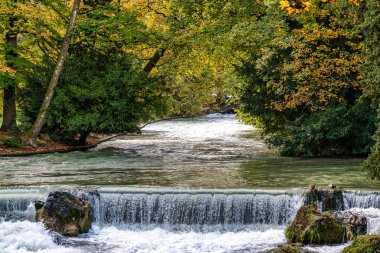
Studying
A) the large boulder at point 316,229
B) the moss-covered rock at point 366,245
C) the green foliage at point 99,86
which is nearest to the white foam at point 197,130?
the green foliage at point 99,86

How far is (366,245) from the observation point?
10008mm

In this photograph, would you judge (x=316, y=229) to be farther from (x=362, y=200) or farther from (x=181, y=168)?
(x=181, y=168)

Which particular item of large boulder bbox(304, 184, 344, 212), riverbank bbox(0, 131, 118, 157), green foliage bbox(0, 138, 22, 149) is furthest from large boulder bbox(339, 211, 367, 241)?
green foliage bbox(0, 138, 22, 149)

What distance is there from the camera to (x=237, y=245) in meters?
12.9

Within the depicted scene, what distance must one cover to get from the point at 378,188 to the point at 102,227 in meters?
7.20

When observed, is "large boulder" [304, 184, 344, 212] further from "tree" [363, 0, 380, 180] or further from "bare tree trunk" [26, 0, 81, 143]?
"bare tree trunk" [26, 0, 81, 143]

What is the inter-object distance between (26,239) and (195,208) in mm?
4082

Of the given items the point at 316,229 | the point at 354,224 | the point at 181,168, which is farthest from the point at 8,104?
the point at 354,224

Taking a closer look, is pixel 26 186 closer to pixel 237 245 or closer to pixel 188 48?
pixel 237 245

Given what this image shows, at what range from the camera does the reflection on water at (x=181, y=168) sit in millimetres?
17062

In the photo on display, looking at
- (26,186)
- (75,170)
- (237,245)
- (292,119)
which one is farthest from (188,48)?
(237,245)

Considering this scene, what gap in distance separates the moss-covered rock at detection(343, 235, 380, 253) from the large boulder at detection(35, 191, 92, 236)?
6.32 m

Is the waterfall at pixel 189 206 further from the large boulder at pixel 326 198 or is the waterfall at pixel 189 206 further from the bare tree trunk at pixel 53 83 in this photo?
the bare tree trunk at pixel 53 83

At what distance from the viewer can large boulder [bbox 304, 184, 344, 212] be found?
1412 cm
